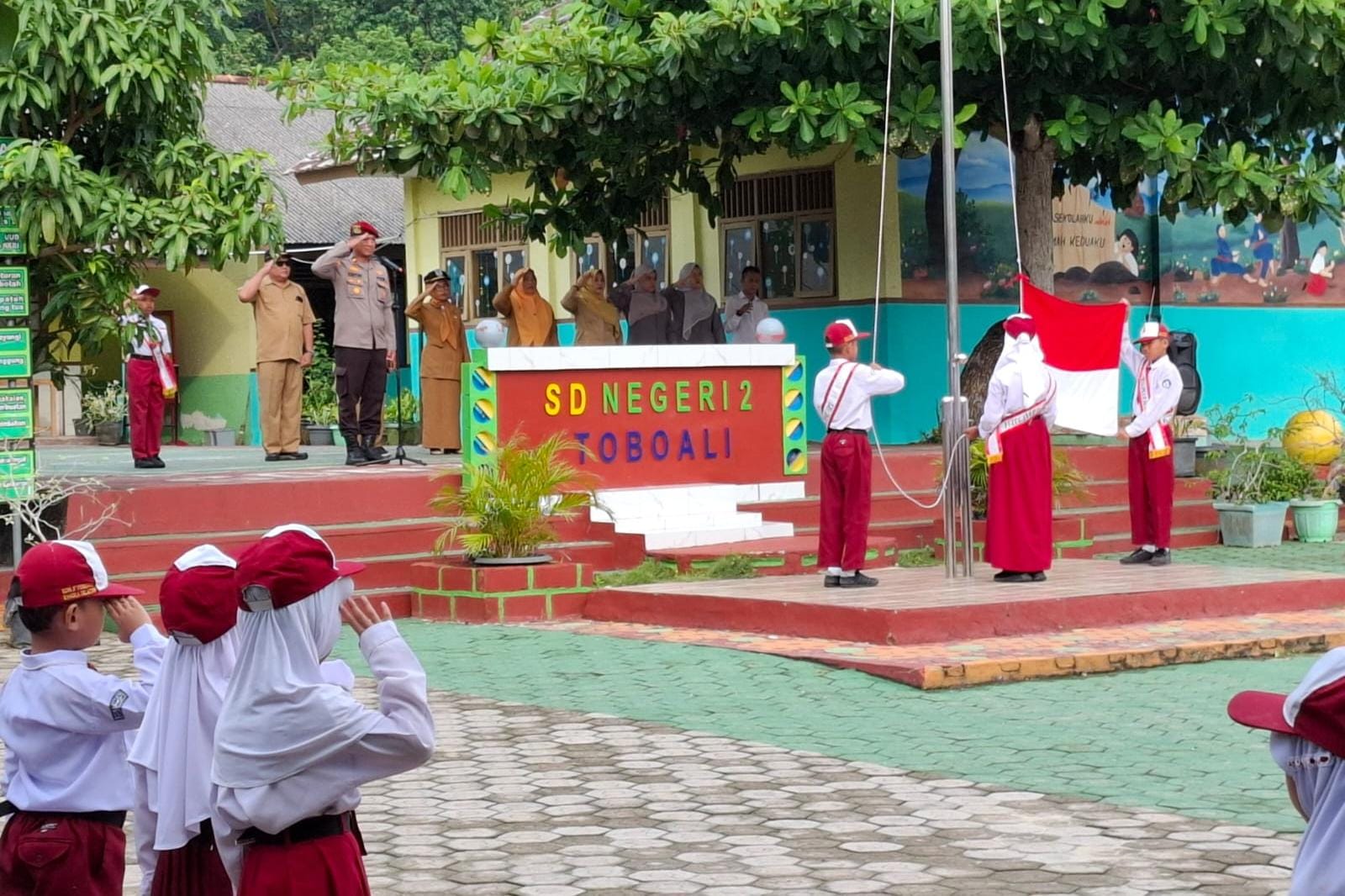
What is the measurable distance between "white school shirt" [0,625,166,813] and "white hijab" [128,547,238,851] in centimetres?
21

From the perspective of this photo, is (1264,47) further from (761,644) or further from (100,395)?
(100,395)

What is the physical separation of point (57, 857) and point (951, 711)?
17.8 ft

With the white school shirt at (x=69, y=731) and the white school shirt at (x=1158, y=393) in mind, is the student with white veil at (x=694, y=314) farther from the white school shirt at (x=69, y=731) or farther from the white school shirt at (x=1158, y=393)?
the white school shirt at (x=69, y=731)

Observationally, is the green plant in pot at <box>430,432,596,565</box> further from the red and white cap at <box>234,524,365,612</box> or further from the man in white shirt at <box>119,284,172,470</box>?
the red and white cap at <box>234,524,365,612</box>

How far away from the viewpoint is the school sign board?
1460 centimetres

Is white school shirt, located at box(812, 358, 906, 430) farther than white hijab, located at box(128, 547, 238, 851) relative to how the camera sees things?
Yes

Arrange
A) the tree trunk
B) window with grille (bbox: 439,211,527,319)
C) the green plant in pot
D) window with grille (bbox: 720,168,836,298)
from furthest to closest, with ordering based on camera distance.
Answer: window with grille (bbox: 439,211,527,319) → window with grille (bbox: 720,168,836,298) → the tree trunk → the green plant in pot

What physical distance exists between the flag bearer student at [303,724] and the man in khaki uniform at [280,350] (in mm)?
13647

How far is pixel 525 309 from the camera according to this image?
1841 cm

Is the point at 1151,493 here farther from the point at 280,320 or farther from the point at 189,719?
the point at 189,719

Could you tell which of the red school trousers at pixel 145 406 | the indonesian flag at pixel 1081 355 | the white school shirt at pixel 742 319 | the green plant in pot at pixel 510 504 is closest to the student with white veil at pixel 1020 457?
the indonesian flag at pixel 1081 355

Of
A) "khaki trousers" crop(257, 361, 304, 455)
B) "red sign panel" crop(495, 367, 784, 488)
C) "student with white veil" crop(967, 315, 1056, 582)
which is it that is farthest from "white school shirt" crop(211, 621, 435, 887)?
"khaki trousers" crop(257, 361, 304, 455)

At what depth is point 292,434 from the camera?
18125 millimetres

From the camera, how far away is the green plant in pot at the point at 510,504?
12.9 meters
